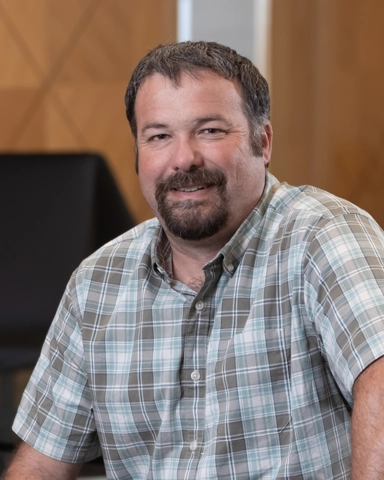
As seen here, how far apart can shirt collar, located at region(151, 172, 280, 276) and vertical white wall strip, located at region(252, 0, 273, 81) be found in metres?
2.46

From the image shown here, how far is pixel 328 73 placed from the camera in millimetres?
3924

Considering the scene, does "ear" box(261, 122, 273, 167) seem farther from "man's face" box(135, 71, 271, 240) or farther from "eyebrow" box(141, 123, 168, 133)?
"eyebrow" box(141, 123, 168, 133)

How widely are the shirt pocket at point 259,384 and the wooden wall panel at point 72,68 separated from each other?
217cm

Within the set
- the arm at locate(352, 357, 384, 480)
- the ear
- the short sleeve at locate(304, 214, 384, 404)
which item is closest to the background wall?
the ear

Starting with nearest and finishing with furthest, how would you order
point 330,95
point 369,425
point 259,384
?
1. point 369,425
2. point 259,384
3. point 330,95

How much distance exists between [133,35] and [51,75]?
361 millimetres

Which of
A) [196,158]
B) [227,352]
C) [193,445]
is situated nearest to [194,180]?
[196,158]

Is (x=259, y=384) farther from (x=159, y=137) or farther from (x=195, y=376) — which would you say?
(x=159, y=137)

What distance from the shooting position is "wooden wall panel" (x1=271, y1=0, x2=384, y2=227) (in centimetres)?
386

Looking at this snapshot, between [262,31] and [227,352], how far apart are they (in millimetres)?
2722

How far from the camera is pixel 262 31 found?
3730 millimetres

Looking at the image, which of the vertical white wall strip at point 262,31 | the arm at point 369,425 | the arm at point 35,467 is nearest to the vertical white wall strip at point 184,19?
the vertical white wall strip at point 262,31

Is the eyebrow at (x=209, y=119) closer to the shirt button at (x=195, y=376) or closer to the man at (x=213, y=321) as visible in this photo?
the man at (x=213, y=321)

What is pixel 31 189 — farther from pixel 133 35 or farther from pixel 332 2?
pixel 332 2
